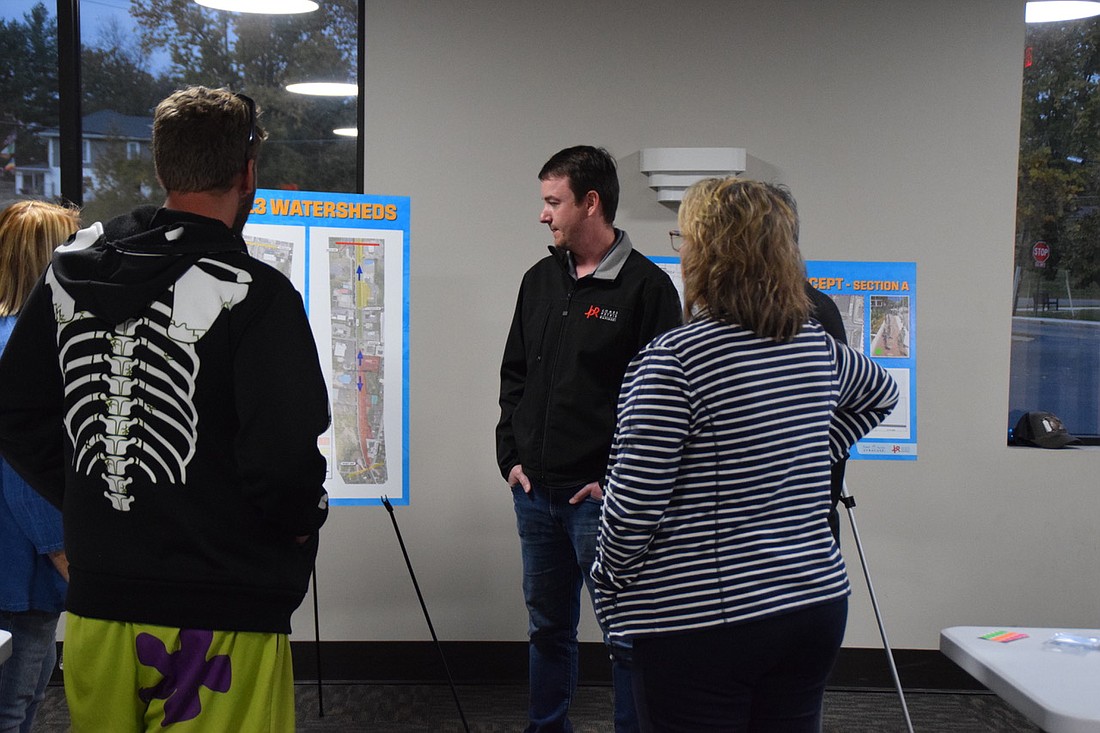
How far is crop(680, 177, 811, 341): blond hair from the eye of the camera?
59.7 inches

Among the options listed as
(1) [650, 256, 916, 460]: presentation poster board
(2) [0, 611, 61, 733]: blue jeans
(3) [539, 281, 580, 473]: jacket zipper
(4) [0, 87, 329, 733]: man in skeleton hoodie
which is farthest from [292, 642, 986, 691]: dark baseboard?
(4) [0, 87, 329, 733]: man in skeleton hoodie

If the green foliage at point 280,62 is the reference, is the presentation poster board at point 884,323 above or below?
below

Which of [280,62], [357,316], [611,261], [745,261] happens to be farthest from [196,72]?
[745,261]


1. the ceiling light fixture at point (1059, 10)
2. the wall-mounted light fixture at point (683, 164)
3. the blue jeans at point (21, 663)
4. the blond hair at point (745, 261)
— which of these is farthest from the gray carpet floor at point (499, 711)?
the ceiling light fixture at point (1059, 10)

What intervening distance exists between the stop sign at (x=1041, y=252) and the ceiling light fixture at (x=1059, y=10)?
811 mm

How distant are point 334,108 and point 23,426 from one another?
7.65 feet

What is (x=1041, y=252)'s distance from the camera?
3641 millimetres

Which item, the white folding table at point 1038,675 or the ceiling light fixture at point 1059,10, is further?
the ceiling light fixture at point 1059,10

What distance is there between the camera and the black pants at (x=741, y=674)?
1.48 metres

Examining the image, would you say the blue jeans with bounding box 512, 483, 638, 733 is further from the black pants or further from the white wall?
the black pants

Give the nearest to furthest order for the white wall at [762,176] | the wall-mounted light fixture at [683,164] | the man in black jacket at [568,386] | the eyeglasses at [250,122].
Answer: the eyeglasses at [250,122] < the man in black jacket at [568,386] < the wall-mounted light fixture at [683,164] < the white wall at [762,176]

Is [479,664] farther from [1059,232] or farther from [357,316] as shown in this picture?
[1059,232]

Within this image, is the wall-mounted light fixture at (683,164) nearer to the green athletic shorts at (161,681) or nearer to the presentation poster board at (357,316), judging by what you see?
the presentation poster board at (357,316)

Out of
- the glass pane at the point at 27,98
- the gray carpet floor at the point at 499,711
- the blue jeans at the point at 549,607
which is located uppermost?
the glass pane at the point at 27,98
